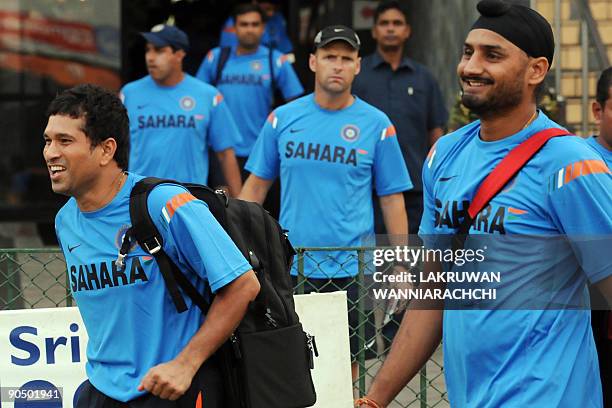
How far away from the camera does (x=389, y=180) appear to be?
7730 millimetres

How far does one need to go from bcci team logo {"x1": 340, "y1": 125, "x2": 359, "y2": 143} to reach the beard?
11.6 ft

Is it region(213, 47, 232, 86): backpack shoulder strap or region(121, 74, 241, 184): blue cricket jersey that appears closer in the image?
region(121, 74, 241, 184): blue cricket jersey

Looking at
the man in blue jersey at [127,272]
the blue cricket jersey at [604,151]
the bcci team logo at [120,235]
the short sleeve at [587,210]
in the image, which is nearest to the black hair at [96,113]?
the man in blue jersey at [127,272]

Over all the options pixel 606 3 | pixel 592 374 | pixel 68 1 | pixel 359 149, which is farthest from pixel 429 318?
pixel 68 1

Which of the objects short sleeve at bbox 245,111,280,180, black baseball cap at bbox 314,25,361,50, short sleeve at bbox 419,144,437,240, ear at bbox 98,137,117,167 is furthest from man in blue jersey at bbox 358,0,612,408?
black baseball cap at bbox 314,25,361,50

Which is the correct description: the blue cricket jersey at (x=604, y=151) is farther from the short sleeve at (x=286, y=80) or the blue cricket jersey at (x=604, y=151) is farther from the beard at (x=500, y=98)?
the short sleeve at (x=286, y=80)

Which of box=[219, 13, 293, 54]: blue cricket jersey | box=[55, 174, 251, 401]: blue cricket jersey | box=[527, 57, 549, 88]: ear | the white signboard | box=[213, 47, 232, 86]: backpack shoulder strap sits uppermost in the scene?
box=[219, 13, 293, 54]: blue cricket jersey

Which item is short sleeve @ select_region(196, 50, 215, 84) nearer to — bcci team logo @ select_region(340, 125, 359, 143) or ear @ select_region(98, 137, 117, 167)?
bcci team logo @ select_region(340, 125, 359, 143)

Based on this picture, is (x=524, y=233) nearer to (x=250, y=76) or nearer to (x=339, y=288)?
(x=339, y=288)

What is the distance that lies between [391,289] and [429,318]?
817 millimetres

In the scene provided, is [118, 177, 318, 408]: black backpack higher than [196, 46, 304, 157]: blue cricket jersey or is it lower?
lower

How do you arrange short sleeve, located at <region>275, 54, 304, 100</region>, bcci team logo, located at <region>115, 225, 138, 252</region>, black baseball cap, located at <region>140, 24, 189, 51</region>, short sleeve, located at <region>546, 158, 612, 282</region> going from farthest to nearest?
short sleeve, located at <region>275, 54, 304, 100</region> < black baseball cap, located at <region>140, 24, 189, 51</region> < bcci team logo, located at <region>115, 225, 138, 252</region> < short sleeve, located at <region>546, 158, 612, 282</region>

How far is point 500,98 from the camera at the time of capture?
4.12 metres

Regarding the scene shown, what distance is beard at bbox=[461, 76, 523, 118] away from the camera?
412cm
